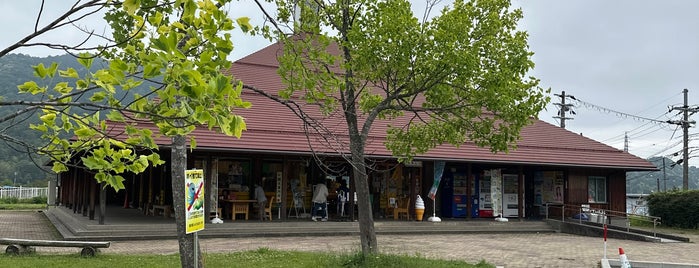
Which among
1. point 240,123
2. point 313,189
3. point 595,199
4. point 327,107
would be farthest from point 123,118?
point 595,199

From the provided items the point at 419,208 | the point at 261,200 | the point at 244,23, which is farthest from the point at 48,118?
the point at 419,208

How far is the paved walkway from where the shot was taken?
40.2 ft

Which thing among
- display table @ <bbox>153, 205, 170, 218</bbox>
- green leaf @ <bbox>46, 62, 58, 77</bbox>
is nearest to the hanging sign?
display table @ <bbox>153, 205, 170, 218</bbox>

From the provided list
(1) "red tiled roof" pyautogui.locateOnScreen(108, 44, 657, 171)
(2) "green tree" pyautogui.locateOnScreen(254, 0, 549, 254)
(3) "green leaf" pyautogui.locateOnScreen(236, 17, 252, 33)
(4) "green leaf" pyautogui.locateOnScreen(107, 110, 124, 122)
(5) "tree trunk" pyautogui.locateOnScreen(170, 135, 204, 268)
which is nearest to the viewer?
(3) "green leaf" pyautogui.locateOnScreen(236, 17, 252, 33)

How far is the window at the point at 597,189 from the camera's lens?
23.2m

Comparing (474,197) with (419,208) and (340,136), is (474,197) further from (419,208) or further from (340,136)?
(340,136)

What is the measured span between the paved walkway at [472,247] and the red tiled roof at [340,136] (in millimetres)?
2664

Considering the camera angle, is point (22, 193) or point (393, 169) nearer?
point (393, 169)

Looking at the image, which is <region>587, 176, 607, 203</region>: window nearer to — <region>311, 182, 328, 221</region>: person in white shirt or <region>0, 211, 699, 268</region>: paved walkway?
<region>0, 211, 699, 268</region>: paved walkway

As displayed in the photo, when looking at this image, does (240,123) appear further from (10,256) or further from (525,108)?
(10,256)

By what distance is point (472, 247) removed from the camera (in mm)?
14422

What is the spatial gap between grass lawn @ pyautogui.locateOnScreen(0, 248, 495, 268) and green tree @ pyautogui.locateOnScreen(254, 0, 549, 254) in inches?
19.3

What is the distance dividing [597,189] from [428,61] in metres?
17.3

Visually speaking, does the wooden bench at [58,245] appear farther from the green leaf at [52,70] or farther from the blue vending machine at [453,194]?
the blue vending machine at [453,194]
